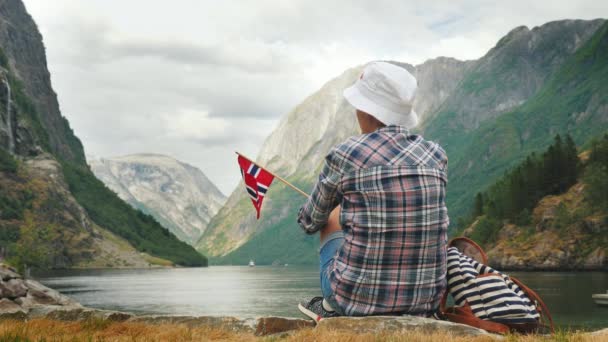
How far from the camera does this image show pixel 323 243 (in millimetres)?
6371

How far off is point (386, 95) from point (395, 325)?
217 cm

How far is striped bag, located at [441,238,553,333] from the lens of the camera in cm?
602

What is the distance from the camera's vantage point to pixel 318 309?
21.6ft

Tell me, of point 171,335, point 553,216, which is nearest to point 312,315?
point 171,335

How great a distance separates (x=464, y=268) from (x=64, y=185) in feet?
640

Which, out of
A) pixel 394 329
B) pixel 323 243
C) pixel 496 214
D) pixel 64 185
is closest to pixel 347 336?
pixel 394 329

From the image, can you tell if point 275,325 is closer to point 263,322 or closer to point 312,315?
point 263,322

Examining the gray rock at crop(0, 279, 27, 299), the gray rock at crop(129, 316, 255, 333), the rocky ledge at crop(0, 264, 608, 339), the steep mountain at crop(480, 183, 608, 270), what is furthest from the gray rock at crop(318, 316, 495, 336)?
the steep mountain at crop(480, 183, 608, 270)

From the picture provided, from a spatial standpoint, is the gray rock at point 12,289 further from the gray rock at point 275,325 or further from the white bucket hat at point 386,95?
the white bucket hat at point 386,95

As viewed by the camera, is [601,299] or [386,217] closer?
[386,217]

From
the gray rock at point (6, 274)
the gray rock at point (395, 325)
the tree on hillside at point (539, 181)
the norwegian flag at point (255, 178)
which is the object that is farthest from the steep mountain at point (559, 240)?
the gray rock at point (395, 325)

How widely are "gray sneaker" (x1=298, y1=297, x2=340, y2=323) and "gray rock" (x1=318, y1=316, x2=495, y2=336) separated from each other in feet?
1.30

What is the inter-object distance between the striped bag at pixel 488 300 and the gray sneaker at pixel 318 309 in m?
1.14

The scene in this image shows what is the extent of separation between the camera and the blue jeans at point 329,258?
20.2 ft
